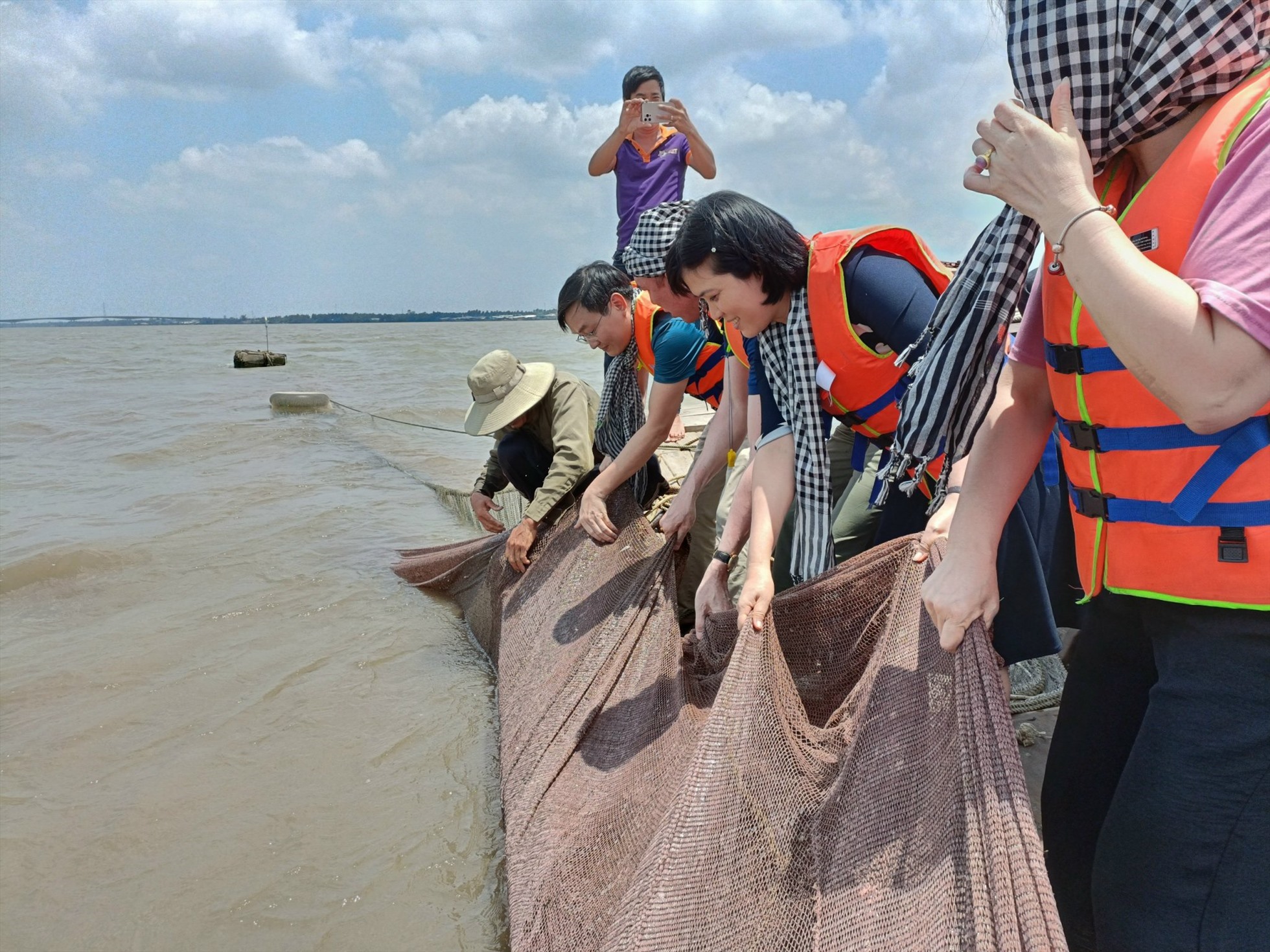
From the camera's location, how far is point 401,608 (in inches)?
195

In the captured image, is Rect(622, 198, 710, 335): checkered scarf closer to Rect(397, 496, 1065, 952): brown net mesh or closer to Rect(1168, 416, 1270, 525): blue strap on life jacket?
Rect(397, 496, 1065, 952): brown net mesh

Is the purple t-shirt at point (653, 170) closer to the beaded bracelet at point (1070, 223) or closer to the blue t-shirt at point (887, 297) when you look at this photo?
the blue t-shirt at point (887, 297)

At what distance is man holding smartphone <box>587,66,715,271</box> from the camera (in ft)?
16.3

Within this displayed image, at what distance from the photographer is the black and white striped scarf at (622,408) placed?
412cm

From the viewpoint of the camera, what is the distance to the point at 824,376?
2350 millimetres

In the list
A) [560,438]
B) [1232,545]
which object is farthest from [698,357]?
[1232,545]

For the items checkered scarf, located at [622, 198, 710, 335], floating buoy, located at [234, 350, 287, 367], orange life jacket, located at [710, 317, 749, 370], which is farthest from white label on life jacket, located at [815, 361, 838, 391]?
floating buoy, located at [234, 350, 287, 367]

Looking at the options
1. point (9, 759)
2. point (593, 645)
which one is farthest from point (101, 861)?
point (593, 645)

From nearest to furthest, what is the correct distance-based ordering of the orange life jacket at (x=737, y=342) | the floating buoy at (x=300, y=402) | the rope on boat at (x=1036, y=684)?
the orange life jacket at (x=737, y=342), the rope on boat at (x=1036, y=684), the floating buoy at (x=300, y=402)

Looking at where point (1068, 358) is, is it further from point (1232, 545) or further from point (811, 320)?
point (811, 320)

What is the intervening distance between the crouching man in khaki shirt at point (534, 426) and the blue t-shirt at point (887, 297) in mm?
1985

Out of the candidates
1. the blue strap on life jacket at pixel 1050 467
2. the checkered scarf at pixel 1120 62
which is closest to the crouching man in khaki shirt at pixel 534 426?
the blue strap on life jacket at pixel 1050 467

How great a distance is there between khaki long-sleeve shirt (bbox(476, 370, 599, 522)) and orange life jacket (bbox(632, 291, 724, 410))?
498 millimetres

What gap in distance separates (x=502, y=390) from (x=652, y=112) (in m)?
1.79
